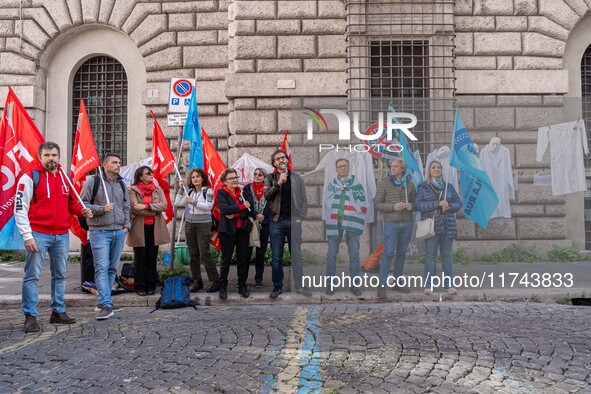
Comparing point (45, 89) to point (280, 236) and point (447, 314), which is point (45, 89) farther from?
point (447, 314)

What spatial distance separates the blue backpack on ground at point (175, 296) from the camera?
6941mm

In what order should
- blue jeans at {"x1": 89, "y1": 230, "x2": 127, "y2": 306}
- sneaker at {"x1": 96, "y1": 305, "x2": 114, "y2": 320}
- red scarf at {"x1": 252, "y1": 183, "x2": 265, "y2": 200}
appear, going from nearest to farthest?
sneaker at {"x1": 96, "y1": 305, "x2": 114, "y2": 320} < blue jeans at {"x1": 89, "y1": 230, "x2": 127, "y2": 306} < red scarf at {"x1": 252, "y1": 183, "x2": 265, "y2": 200}

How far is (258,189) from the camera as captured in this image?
8.12m

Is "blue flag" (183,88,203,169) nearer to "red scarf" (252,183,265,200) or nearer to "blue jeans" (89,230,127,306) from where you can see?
"red scarf" (252,183,265,200)

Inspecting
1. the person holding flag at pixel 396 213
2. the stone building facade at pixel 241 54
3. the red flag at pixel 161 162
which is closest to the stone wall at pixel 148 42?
the stone building facade at pixel 241 54

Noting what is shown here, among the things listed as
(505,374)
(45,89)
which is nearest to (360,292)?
(505,374)

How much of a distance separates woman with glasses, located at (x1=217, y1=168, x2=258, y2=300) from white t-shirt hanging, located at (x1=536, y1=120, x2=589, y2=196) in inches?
160

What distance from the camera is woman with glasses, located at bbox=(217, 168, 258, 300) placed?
742 cm

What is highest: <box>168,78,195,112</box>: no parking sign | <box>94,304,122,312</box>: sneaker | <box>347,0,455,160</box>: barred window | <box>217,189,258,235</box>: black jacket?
<box>347,0,455,160</box>: barred window

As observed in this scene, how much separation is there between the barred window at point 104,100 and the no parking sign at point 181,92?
473 cm

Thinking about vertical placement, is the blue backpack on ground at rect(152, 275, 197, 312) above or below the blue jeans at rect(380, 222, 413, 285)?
below

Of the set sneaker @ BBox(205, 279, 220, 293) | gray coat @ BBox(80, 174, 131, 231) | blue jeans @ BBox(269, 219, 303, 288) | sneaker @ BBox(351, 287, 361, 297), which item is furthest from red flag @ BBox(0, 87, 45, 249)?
sneaker @ BBox(351, 287, 361, 297)

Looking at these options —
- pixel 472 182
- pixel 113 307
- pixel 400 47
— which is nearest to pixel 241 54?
pixel 400 47

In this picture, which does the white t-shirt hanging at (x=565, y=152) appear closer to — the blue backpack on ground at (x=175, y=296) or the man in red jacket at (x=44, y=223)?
the blue backpack on ground at (x=175, y=296)
